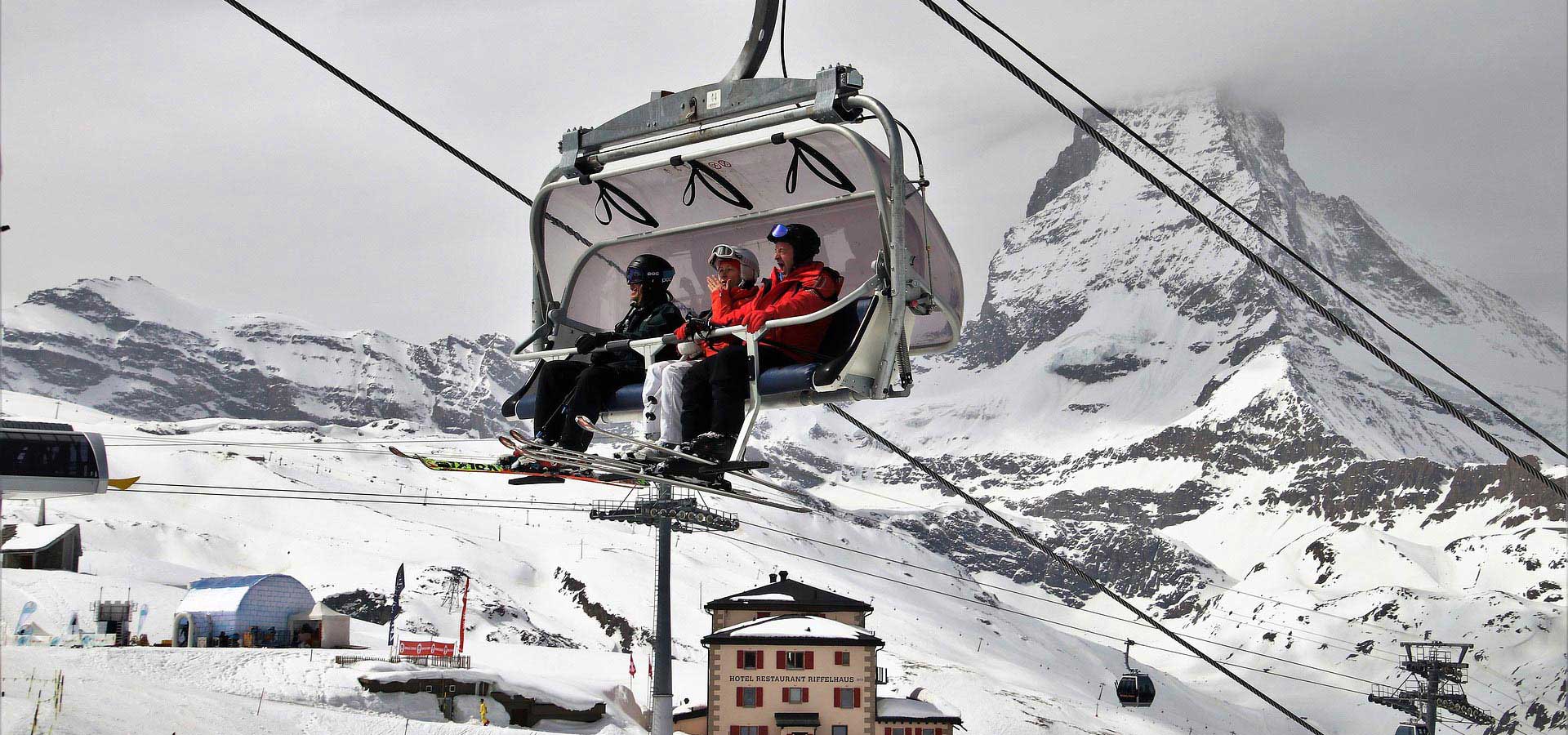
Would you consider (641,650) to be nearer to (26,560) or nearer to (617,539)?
(617,539)

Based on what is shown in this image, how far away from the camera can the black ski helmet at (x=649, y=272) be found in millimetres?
12516

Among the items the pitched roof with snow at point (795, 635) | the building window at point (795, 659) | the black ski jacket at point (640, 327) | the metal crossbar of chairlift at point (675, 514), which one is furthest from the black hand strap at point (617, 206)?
the building window at point (795, 659)

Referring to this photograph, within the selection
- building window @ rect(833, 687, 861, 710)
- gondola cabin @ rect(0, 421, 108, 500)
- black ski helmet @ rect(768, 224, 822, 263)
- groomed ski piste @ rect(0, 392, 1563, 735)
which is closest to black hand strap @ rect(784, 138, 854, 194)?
black ski helmet @ rect(768, 224, 822, 263)

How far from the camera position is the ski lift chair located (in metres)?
10.6

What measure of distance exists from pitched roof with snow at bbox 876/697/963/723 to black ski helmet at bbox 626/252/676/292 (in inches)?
1940

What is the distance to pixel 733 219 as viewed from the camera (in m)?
12.9

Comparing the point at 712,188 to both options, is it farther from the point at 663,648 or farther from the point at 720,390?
the point at 663,648

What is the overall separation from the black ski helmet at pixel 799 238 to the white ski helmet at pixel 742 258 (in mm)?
243

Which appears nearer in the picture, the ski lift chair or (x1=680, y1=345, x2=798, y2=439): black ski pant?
the ski lift chair

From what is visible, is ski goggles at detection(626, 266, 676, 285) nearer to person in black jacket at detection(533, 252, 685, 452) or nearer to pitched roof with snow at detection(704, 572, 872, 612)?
person in black jacket at detection(533, 252, 685, 452)

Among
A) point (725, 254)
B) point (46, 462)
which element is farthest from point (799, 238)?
point (46, 462)

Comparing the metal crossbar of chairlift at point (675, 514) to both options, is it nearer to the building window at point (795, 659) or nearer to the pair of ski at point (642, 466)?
the building window at point (795, 659)

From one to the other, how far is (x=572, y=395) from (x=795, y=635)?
5018 centimetres

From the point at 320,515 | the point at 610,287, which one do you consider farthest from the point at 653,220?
the point at 320,515
